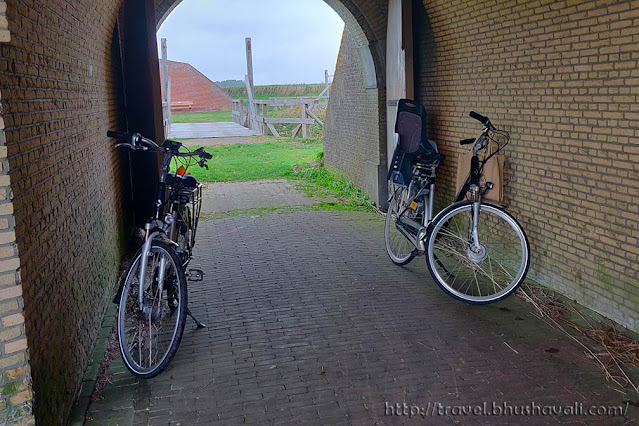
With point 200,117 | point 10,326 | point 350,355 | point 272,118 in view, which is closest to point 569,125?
point 350,355

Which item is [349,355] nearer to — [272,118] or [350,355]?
[350,355]

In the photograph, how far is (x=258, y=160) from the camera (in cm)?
1727

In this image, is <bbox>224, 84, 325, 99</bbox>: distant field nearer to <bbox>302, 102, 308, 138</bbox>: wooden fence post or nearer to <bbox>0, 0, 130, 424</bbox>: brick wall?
<bbox>302, 102, 308, 138</bbox>: wooden fence post

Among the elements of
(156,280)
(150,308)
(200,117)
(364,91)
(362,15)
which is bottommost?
(150,308)

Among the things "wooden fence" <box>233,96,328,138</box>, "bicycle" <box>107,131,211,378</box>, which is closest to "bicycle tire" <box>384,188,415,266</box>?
"bicycle" <box>107,131,211,378</box>

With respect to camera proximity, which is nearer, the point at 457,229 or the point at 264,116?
the point at 457,229

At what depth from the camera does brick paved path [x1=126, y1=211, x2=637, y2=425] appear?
11.8 feet

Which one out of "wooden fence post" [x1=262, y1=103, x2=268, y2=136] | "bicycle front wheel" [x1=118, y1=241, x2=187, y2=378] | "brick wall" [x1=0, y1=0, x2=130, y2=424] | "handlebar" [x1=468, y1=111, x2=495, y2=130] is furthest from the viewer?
"wooden fence post" [x1=262, y1=103, x2=268, y2=136]

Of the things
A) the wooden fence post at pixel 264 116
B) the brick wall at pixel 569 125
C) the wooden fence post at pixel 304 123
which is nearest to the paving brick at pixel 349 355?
the brick wall at pixel 569 125

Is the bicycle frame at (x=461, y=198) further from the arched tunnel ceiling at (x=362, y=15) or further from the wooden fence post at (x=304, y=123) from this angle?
the wooden fence post at (x=304, y=123)

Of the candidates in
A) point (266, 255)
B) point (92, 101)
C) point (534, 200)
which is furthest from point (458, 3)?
point (92, 101)

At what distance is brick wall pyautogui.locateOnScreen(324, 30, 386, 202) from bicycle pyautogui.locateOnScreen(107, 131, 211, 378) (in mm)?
5466

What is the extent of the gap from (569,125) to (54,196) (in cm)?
380

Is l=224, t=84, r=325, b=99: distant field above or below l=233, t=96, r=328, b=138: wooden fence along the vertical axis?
above
